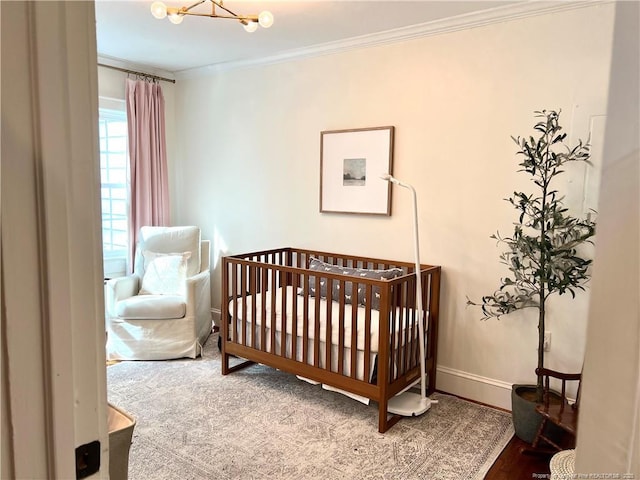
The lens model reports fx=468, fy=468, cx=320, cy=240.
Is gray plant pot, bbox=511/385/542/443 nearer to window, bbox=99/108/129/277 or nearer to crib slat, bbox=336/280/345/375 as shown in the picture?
crib slat, bbox=336/280/345/375

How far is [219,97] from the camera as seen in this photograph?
4.16 meters

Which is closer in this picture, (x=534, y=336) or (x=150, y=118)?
(x=534, y=336)

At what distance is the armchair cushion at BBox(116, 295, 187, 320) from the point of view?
3.52 m

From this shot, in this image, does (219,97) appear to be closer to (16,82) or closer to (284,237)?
(284,237)

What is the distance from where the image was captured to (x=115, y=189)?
167 inches

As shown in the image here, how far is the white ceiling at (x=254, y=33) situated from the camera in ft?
8.84

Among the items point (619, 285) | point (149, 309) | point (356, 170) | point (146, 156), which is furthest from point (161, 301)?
point (619, 285)

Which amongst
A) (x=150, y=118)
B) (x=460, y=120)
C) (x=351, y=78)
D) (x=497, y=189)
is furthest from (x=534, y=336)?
(x=150, y=118)

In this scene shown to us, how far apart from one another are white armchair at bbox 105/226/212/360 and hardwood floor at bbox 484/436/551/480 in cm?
230

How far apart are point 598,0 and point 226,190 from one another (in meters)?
→ 3.01

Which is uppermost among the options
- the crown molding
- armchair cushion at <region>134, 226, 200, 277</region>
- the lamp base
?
the crown molding

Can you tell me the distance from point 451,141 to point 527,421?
5.51ft

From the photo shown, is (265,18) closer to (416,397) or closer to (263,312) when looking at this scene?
(263,312)

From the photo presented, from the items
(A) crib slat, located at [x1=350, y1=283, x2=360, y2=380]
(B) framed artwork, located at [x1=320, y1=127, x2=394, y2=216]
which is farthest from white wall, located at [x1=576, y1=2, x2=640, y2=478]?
(B) framed artwork, located at [x1=320, y1=127, x2=394, y2=216]
